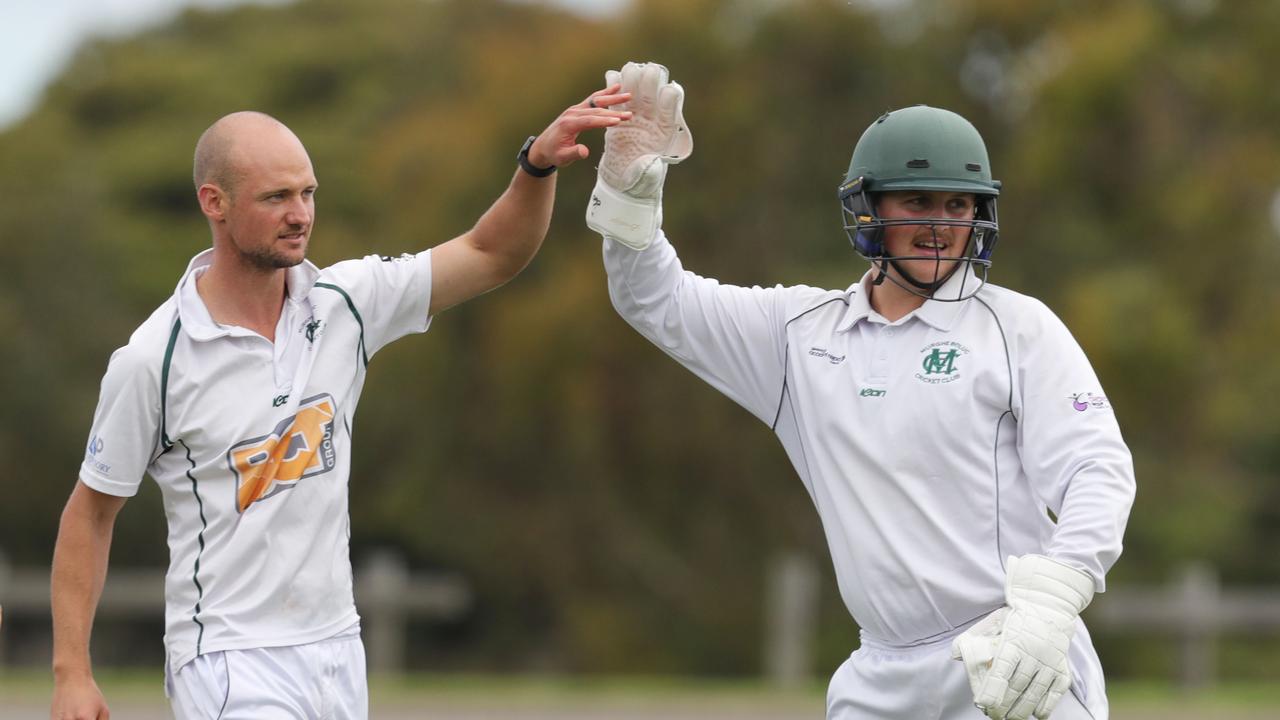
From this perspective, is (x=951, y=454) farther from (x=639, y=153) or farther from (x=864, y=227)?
(x=639, y=153)

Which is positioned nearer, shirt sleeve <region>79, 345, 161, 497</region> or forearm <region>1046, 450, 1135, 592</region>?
forearm <region>1046, 450, 1135, 592</region>

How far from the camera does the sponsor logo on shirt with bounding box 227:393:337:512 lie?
4.41 metres

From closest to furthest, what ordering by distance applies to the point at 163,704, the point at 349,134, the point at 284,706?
the point at 284,706
the point at 163,704
the point at 349,134

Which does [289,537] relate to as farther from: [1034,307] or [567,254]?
[567,254]

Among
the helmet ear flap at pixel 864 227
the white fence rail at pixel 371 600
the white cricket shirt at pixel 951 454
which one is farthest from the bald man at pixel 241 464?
the white fence rail at pixel 371 600

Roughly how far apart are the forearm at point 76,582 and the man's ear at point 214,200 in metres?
0.81

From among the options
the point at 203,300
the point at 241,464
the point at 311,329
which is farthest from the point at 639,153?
the point at 241,464

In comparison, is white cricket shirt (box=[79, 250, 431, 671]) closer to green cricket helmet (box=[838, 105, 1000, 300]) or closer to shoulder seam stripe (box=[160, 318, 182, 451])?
shoulder seam stripe (box=[160, 318, 182, 451])

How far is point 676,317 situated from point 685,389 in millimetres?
16575

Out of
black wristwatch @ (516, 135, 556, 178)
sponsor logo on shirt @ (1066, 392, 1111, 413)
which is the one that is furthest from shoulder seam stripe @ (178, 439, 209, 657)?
sponsor logo on shirt @ (1066, 392, 1111, 413)

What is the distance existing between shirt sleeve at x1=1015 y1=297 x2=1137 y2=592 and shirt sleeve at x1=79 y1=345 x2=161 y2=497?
2143 millimetres

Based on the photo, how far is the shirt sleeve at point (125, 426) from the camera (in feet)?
14.5

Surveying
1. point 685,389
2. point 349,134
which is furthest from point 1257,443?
point 349,134

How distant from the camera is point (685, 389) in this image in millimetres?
21375
